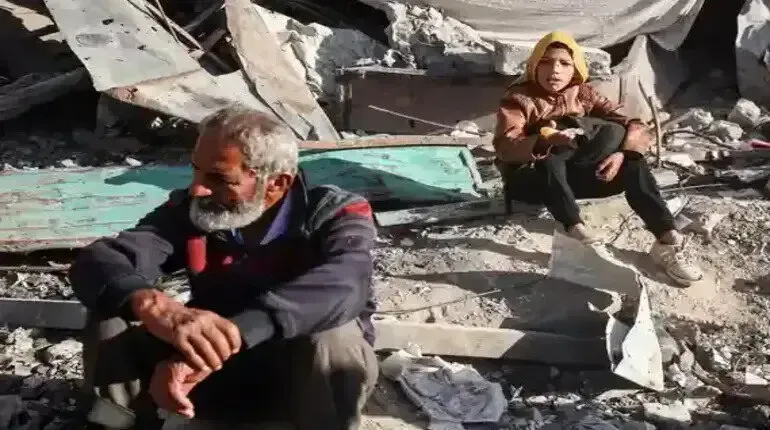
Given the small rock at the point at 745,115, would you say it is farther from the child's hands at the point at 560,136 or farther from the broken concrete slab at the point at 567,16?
the child's hands at the point at 560,136

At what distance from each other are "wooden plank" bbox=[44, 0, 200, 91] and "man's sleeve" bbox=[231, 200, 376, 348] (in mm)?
3590

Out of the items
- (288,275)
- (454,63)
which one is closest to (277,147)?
(288,275)

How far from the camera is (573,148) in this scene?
18.1 ft

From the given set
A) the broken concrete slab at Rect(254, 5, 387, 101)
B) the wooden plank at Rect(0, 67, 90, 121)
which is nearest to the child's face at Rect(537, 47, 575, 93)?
the broken concrete slab at Rect(254, 5, 387, 101)

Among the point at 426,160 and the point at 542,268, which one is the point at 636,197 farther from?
the point at 426,160

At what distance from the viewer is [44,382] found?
4438 mm

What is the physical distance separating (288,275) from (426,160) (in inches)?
126

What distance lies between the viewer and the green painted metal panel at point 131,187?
5566 mm

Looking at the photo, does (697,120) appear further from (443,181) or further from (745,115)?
(443,181)

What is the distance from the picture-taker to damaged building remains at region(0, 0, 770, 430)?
4449mm

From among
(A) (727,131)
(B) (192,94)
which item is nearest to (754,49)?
(A) (727,131)

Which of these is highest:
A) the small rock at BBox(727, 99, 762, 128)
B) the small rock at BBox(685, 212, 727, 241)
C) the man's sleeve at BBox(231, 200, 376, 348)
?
the man's sleeve at BBox(231, 200, 376, 348)

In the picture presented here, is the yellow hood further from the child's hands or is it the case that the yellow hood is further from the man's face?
the man's face

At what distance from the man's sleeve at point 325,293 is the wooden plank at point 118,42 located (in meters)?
3.59
